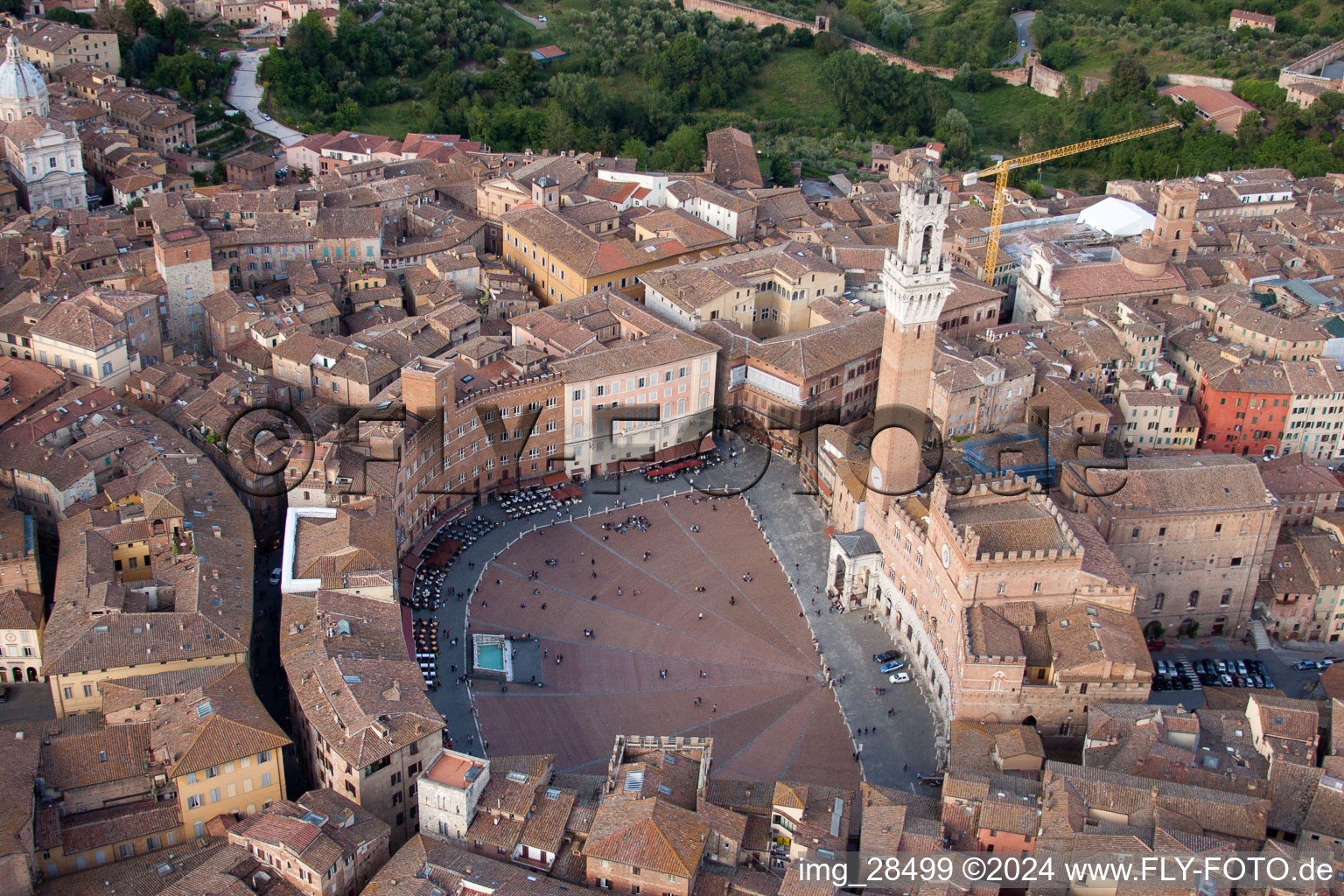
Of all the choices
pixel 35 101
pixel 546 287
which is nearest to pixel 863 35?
pixel 546 287

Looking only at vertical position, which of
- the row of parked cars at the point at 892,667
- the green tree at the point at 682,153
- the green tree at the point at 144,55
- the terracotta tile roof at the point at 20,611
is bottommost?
the row of parked cars at the point at 892,667

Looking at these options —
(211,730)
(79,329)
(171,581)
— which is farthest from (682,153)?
(211,730)

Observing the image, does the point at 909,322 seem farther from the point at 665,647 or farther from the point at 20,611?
the point at 20,611

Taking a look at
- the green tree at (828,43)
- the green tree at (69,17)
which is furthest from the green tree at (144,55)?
the green tree at (828,43)

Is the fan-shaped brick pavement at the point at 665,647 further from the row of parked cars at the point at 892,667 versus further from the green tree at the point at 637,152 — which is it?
the green tree at the point at 637,152

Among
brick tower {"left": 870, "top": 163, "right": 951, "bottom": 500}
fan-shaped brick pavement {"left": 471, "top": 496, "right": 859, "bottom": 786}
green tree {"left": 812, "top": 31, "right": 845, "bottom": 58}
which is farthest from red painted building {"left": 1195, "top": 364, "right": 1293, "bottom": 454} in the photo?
green tree {"left": 812, "top": 31, "right": 845, "bottom": 58}

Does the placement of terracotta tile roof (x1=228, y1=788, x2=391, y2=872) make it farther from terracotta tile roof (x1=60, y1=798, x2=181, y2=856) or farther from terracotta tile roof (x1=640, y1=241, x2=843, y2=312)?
terracotta tile roof (x1=640, y1=241, x2=843, y2=312)

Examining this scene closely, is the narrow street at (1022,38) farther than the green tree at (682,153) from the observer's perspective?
Yes
